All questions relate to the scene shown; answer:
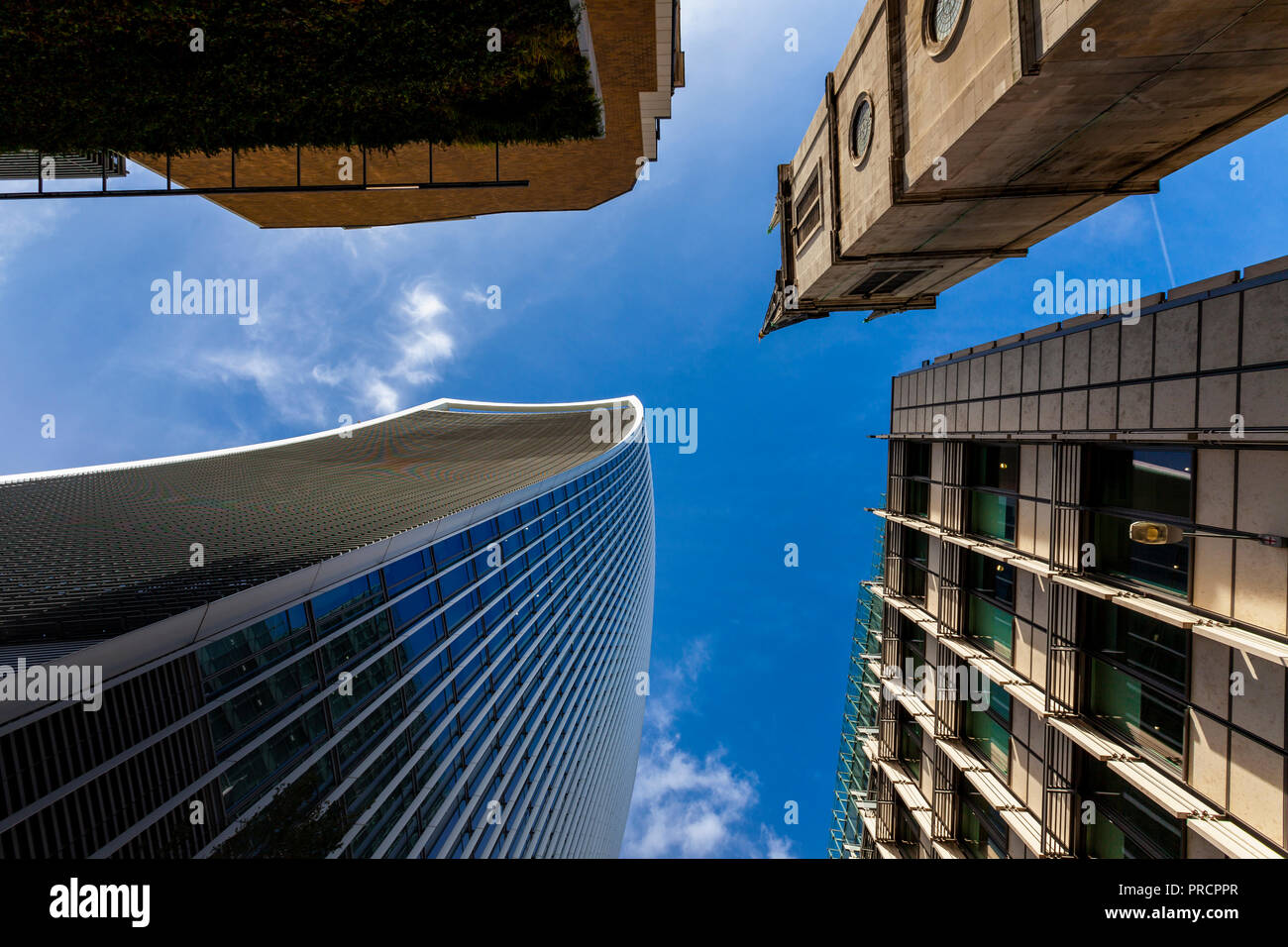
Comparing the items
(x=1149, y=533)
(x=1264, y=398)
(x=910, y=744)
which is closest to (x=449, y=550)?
(x=910, y=744)

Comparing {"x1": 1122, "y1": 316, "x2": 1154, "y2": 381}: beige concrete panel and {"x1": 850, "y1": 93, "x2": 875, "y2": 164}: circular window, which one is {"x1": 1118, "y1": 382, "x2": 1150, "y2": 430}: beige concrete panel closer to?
{"x1": 1122, "y1": 316, "x2": 1154, "y2": 381}: beige concrete panel

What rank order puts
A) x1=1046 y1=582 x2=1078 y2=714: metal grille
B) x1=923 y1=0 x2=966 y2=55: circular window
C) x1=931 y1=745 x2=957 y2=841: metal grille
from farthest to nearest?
1. x1=931 y1=745 x2=957 y2=841: metal grille
2. x1=923 y1=0 x2=966 y2=55: circular window
3. x1=1046 y1=582 x2=1078 y2=714: metal grille

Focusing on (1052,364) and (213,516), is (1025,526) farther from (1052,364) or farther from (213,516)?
(213,516)

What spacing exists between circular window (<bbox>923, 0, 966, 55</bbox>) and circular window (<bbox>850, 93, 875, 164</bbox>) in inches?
112

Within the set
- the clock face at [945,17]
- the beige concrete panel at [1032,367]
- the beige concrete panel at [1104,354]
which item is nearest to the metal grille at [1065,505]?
the beige concrete panel at [1104,354]

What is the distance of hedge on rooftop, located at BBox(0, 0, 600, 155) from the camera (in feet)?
42.1

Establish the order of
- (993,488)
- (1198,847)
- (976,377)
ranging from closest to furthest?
(1198,847) → (993,488) → (976,377)

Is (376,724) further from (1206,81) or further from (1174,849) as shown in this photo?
(1206,81)

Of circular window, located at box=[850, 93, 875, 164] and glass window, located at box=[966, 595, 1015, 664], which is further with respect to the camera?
circular window, located at box=[850, 93, 875, 164]

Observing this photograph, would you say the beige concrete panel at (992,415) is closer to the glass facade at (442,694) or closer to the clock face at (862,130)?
the clock face at (862,130)

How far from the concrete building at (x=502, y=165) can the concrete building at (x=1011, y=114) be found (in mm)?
6694

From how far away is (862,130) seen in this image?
1650 cm

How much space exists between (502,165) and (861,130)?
604 inches

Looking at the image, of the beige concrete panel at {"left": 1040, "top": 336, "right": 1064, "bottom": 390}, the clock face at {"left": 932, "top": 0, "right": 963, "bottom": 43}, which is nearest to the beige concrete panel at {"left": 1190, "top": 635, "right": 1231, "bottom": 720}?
the beige concrete panel at {"left": 1040, "top": 336, "right": 1064, "bottom": 390}
